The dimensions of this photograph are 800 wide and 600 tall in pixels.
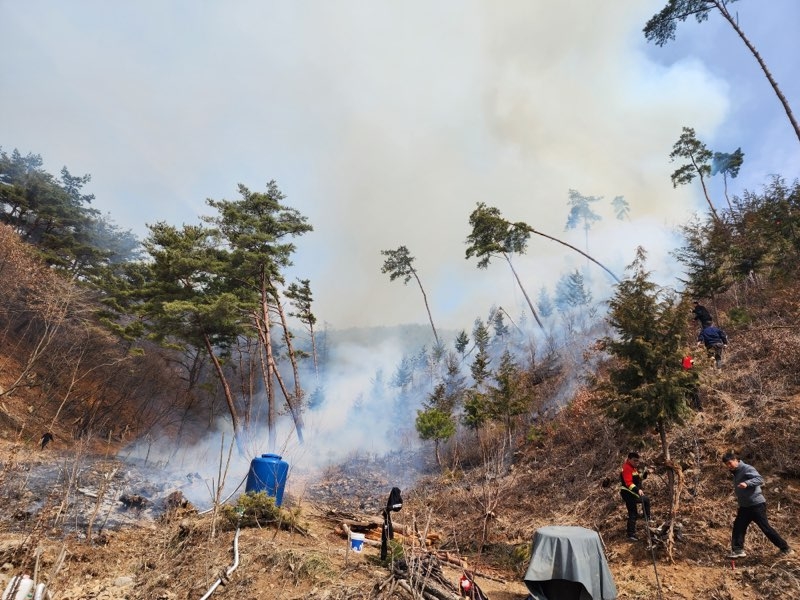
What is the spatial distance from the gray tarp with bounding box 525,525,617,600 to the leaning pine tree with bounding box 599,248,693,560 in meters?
3.17

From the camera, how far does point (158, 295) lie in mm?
20703

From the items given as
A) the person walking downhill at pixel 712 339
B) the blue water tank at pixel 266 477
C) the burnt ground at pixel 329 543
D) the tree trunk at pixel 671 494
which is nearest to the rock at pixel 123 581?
the burnt ground at pixel 329 543

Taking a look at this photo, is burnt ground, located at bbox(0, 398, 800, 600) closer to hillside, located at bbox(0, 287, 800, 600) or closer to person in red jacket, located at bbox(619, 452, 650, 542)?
hillside, located at bbox(0, 287, 800, 600)

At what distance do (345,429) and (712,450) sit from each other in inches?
1071

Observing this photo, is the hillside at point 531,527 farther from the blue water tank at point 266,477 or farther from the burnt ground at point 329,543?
the blue water tank at point 266,477

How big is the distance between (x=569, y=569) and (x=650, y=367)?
461 cm

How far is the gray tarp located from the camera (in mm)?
5551

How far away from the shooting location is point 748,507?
21.2 feet

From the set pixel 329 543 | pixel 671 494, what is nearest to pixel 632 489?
pixel 671 494

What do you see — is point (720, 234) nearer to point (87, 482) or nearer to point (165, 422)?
point (87, 482)

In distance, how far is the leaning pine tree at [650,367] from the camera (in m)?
8.26

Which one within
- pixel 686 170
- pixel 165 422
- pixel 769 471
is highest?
pixel 686 170

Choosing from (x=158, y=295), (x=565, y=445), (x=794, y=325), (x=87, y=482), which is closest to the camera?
(x=87, y=482)

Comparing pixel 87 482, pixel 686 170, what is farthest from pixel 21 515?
pixel 686 170
